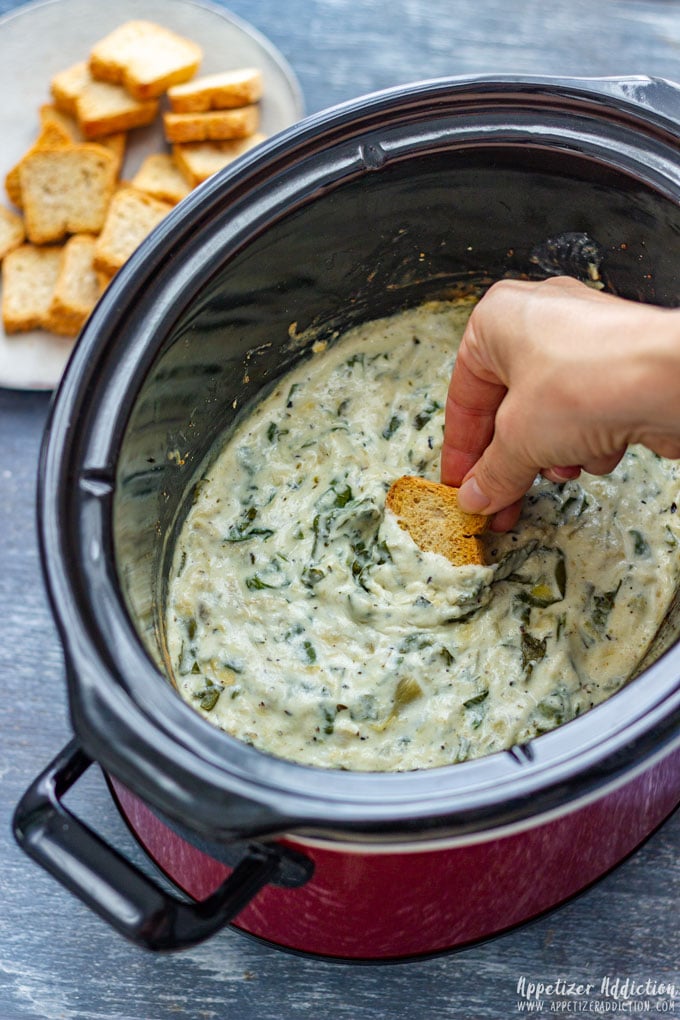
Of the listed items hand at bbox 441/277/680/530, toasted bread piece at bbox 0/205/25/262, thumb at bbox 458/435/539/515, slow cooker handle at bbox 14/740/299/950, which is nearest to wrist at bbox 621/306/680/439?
hand at bbox 441/277/680/530

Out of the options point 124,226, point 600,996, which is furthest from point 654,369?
point 124,226

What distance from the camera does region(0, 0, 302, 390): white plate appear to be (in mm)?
1813

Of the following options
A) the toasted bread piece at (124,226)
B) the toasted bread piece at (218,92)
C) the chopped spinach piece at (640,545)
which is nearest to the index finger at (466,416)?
the chopped spinach piece at (640,545)

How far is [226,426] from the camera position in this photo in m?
1.45

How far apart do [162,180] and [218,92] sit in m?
0.18

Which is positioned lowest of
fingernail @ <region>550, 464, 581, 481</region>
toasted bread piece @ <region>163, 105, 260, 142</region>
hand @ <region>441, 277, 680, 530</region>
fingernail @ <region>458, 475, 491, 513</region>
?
fingernail @ <region>458, 475, 491, 513</region>

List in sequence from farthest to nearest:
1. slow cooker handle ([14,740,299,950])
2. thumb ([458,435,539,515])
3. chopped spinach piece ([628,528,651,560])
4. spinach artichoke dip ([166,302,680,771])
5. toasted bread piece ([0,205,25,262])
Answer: toasted bread piece ([0,205,25,262])
chopped spinach piece ([628,528,651,560])
spinach artichoke dip ([166,302,680,771])
thumb ([458,435,539,515])
slow cooker handle ([14,740,299,950])

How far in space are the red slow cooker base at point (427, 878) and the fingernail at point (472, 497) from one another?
36 cm

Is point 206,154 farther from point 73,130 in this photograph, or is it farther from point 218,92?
point 73,130

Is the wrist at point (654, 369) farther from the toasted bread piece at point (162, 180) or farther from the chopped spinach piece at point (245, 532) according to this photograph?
the toasted bread piece at point (162, 180)

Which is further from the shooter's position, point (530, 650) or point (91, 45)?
point (91, 45)

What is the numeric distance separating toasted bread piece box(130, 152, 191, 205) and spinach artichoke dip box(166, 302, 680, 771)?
0.53 m

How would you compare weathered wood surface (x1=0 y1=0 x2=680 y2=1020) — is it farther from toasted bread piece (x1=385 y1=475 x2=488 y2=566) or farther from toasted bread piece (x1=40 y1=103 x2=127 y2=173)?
toasted bread piece (x1=40 y1=103 x2=127 y2=173)

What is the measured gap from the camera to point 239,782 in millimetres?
874
